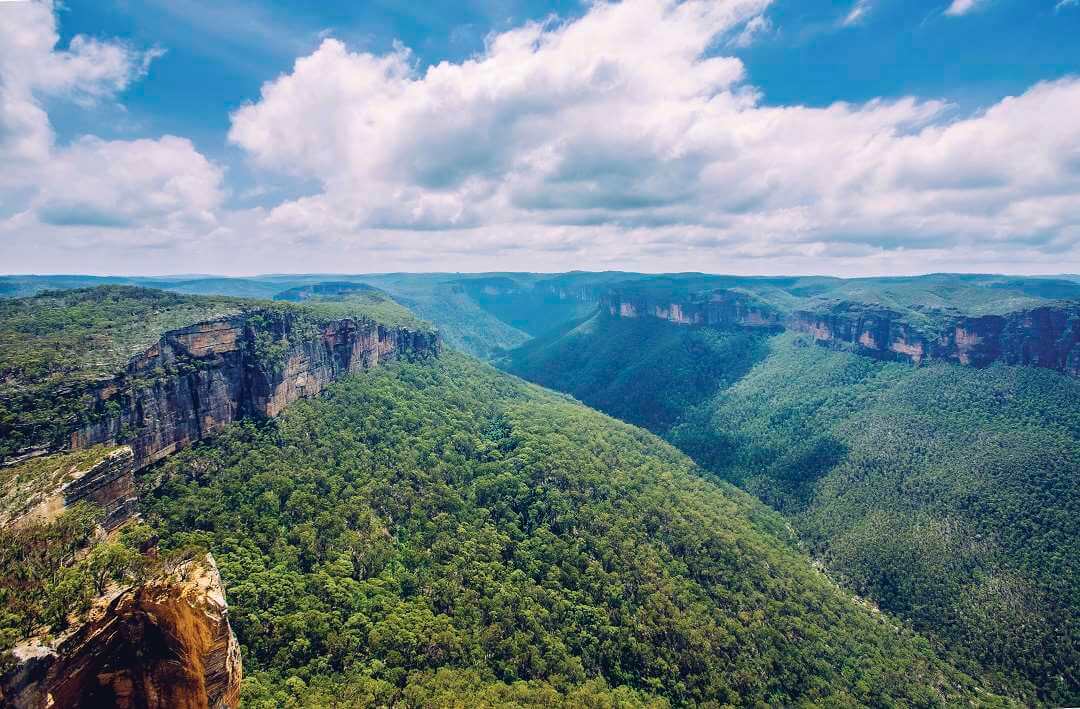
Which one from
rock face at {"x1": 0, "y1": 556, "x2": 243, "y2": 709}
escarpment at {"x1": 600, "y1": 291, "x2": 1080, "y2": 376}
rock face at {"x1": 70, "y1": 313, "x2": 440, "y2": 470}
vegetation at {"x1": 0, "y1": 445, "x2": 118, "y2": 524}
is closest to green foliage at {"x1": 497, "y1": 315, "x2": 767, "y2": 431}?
escarpment at {"x1": 600, "y1": 291, "x2": 1080, "y2": 376}

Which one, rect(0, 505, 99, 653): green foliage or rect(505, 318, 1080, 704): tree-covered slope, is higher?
rect(0, 505, 99, 653): green foliage

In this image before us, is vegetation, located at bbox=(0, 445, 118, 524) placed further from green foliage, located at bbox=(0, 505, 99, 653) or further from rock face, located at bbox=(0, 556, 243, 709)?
rock face, located at bbox=(0, 556, 243, 709)

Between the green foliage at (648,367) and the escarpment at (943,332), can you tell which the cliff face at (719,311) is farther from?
the green foliage at (648,367)

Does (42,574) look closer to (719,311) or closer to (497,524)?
(497,524)

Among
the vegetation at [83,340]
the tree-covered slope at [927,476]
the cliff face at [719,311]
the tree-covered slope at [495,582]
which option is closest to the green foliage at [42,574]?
the vegetation at [83,340]

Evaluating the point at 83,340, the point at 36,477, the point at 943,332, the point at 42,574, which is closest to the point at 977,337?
the point at 943,332

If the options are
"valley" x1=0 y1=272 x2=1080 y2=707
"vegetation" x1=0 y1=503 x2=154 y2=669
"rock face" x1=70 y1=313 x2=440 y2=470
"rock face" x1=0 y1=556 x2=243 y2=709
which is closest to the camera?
"rock face" x1=0 y1=556 x2=243 y2=709
